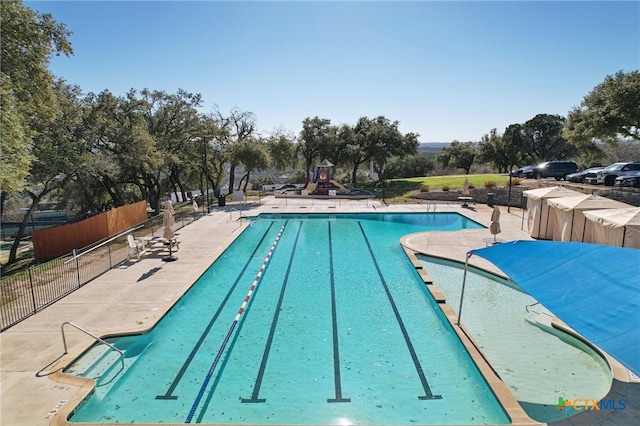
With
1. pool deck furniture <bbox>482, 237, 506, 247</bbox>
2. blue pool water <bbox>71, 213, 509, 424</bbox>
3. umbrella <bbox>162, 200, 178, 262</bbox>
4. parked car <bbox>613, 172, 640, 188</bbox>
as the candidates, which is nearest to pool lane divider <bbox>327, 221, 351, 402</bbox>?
blue pool water <bbox>71, 213, 509, 424</bbox>

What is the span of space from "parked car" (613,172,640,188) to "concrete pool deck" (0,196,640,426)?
702 cm

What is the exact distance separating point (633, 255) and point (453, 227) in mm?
14248

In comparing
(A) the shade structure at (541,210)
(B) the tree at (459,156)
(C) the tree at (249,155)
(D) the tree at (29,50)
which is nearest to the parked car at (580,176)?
(A) the shade structure at (541,210)

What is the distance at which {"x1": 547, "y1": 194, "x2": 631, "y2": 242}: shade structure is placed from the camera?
12940mm

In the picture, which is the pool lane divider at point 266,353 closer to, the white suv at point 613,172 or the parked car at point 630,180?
the parked car at point 630,180

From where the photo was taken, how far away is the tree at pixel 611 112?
58.2ft

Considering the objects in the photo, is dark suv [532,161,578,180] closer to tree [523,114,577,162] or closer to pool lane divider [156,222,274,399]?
tree [523,114,577,162]

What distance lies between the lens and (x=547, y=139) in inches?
1757

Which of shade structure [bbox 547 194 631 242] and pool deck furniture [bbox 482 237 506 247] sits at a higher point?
shade structure [bbox 547 194 631 242]

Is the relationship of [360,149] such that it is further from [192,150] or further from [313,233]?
[313,233]

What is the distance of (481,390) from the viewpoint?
6184 mm

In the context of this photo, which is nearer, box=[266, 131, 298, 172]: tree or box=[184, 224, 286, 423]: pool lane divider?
box=[184, 224, 286, 423]: pool lane divider

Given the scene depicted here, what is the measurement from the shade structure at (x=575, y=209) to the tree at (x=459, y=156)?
127 ft

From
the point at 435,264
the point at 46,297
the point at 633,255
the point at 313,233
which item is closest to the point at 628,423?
the point at 633,255
